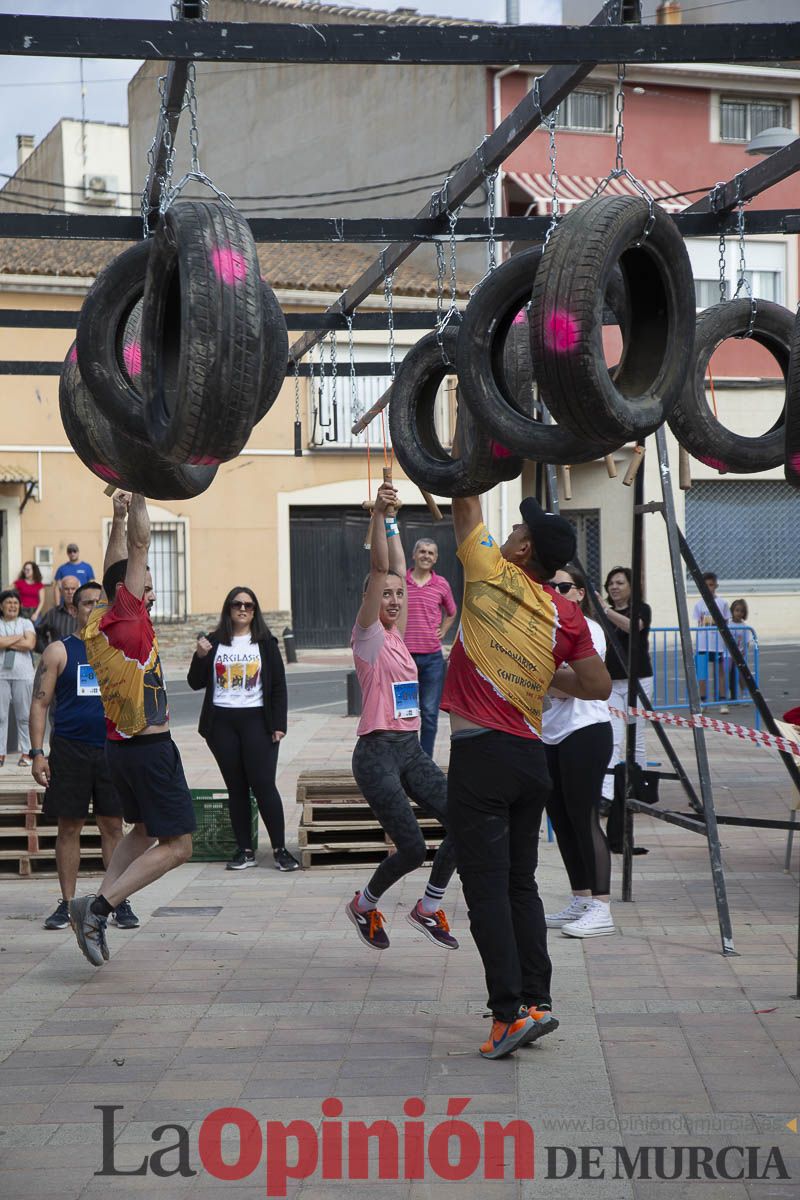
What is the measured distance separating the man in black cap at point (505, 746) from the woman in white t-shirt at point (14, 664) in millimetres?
8908

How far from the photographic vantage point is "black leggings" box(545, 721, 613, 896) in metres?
7.29

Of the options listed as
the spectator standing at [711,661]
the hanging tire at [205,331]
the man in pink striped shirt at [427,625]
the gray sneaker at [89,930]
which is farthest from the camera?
the spectator standing at [711,661]

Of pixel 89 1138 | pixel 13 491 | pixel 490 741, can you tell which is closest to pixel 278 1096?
pixel 89 1138

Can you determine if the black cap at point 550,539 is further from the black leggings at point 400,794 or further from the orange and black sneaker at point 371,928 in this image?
the orange and black sneaker at point 371,928

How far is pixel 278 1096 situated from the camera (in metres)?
5.07

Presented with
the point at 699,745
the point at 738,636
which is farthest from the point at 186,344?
the point at 738,636

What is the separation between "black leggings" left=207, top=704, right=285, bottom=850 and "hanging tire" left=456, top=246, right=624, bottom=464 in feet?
14.9

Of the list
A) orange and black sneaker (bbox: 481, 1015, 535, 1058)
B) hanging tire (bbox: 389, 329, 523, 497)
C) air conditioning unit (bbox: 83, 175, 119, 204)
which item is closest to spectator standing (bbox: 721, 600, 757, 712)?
hanging tire (bbox: 389, 329, 523, 497)

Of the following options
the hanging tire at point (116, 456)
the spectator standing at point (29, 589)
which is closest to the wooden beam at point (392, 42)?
the hanging tire at point (116, 456)

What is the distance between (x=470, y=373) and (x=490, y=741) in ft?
4.65

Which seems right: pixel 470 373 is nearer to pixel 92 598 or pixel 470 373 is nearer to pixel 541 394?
pixel 541 394

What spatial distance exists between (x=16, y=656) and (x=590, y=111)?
805 inches

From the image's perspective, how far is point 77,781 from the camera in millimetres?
7691

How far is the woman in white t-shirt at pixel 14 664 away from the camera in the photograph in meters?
13.8
